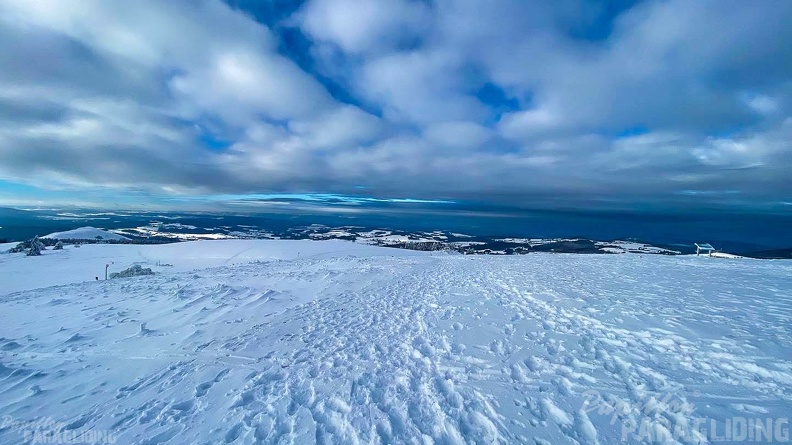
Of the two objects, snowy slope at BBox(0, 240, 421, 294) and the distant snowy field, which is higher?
the distant snowy field

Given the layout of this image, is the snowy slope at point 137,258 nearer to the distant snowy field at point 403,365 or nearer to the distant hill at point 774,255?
the distant snowy field at point 403,365

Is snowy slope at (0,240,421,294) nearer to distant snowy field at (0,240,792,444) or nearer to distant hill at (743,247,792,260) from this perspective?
distant snowy field at (0,240,792,444)

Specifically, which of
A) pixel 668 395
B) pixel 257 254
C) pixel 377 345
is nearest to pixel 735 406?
pixel 668 395

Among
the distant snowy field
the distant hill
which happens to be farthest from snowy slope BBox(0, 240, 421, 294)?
the distant hill

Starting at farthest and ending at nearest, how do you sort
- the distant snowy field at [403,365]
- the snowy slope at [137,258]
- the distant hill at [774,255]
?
the distant hill at [774,255]
the snowy slope at [137,258]
the distant snowy field at [403,365]

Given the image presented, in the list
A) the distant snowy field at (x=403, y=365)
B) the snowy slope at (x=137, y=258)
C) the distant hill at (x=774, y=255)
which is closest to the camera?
the distant snowy field at (x=403, y=365)

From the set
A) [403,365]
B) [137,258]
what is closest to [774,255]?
[403,365]

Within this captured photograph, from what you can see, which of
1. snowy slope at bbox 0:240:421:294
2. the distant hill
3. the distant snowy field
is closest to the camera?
the distant snowy field

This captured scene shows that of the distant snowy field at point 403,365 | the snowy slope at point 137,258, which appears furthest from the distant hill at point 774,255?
the snowy slope at point 137,258

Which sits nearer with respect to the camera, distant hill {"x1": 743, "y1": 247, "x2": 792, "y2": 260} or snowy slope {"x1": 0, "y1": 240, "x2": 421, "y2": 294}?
snowy slope {"x1": 0, "y1": 240, "x2": 421, "y2": 294}
